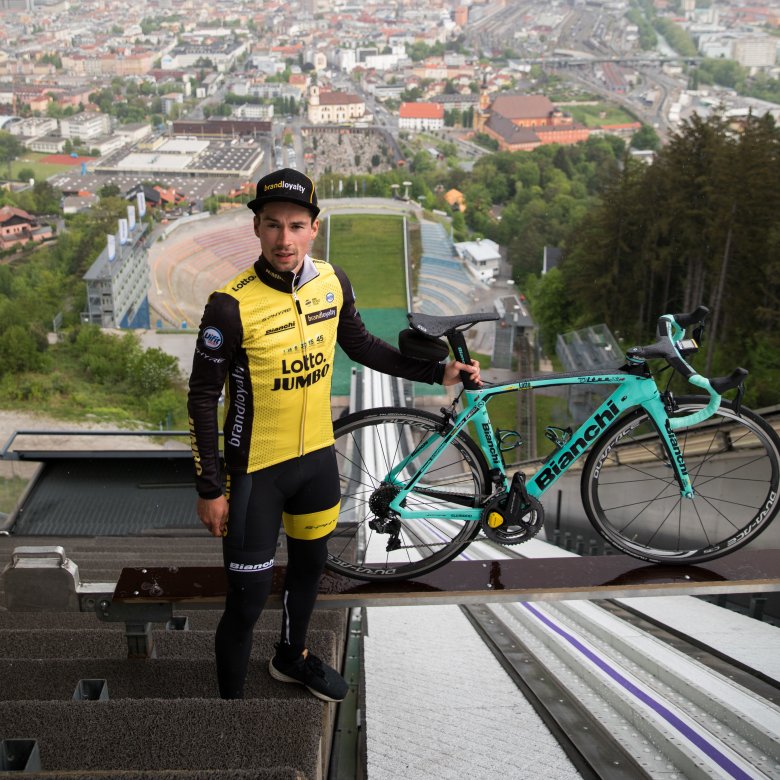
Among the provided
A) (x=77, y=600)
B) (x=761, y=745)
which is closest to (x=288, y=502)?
(x=77, y=600)

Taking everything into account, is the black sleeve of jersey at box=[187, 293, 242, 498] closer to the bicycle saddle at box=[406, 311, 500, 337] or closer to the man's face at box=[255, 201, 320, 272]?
the man's face at box=[255, 201, 320, 272]

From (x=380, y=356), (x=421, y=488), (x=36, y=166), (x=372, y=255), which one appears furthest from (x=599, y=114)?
(x=380, y=356)

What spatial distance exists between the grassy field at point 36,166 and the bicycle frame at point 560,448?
58.0 m

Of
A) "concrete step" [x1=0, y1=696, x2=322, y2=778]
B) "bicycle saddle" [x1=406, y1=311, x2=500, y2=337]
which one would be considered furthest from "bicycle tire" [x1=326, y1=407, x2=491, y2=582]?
"concrete step" [x1=0, y1=696, x2=322, y2=778]

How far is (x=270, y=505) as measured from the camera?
1.98 meters

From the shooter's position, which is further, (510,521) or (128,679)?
(510,521)

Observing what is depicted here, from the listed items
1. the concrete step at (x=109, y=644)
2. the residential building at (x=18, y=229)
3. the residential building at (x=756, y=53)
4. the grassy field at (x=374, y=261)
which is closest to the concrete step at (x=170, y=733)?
the concrete step at (x=109, y=644)

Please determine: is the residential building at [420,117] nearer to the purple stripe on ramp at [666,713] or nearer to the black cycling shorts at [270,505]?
the purple stripe on ramp at [666,713]

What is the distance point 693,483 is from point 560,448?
2.19ft

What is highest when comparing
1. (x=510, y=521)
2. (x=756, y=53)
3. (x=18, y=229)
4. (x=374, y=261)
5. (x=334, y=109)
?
(x=510, y=521)

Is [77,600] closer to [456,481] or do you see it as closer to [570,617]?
[456,481]

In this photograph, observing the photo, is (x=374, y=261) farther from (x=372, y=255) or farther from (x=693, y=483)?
(x=693, y=483)

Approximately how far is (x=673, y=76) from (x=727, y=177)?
262 ft

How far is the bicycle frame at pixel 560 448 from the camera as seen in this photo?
2350mm
